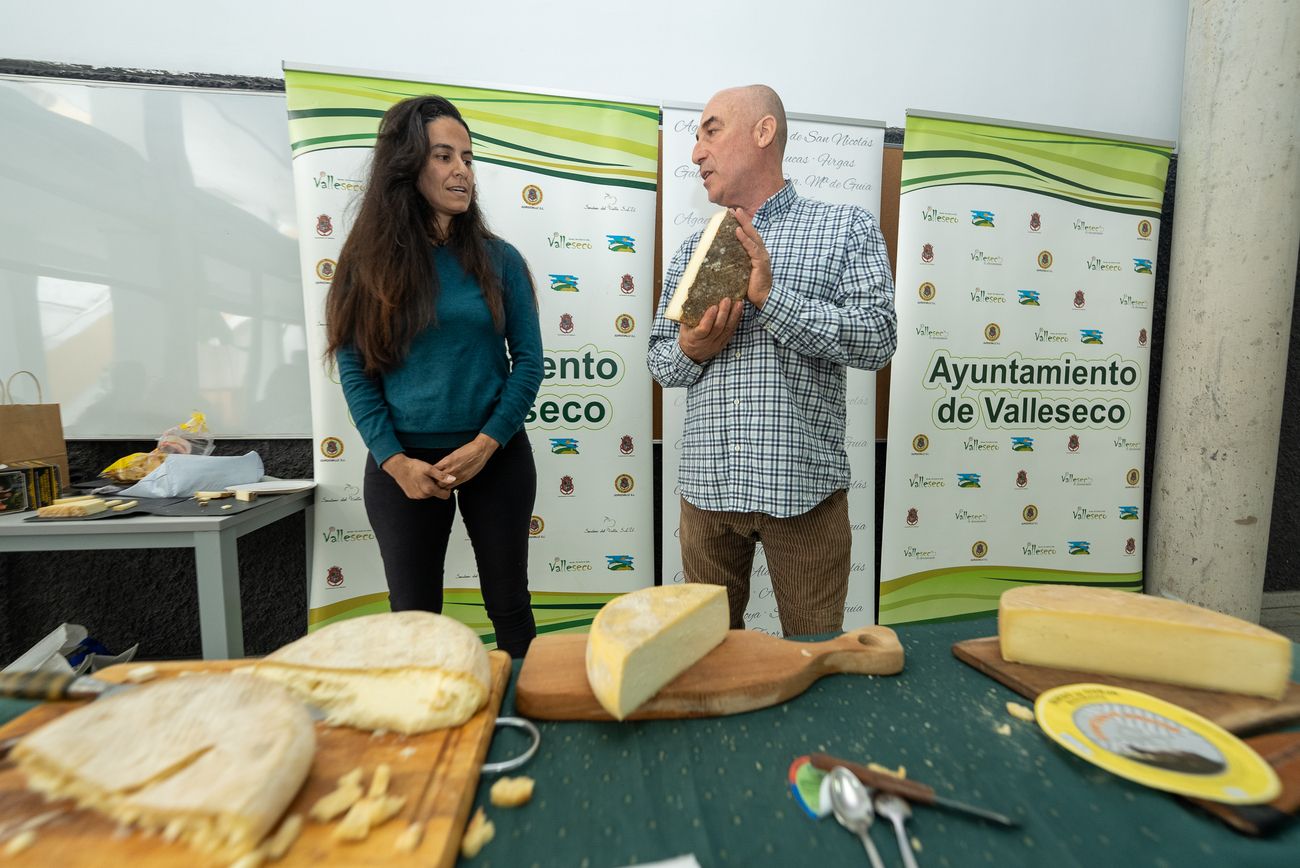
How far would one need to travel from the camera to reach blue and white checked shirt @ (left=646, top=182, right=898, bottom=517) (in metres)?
1.39

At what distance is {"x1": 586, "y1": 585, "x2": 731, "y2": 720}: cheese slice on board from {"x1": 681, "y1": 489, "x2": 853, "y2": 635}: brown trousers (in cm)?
55

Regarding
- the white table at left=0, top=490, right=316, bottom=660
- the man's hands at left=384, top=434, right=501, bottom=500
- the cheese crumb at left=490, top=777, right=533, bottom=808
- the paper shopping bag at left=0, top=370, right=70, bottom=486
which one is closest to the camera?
the cheese crumb at left=490, top=777, right=533, bottom=808

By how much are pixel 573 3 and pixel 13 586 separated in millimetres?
3397

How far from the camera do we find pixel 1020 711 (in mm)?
720

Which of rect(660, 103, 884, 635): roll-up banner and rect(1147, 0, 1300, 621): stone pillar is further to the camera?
rect(1147, 0, 1300, 621): stone pillar

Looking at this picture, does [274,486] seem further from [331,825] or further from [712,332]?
[331,825]

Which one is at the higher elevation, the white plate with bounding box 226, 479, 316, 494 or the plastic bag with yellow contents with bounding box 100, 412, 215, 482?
the plastic bag with yellow contents with bounding box 100, 412, 215, 482

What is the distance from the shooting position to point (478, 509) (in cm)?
158

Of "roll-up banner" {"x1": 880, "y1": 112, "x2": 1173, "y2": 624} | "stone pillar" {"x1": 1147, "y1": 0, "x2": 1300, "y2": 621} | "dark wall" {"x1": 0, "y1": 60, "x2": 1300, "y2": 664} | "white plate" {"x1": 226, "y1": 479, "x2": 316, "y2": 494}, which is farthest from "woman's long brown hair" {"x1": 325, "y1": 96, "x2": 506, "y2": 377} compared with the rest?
"stone pillar" {"x1": 1147, "y1": 0, "x2": 1300, "y2": 621}

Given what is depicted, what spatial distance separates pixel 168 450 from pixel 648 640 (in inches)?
89.5

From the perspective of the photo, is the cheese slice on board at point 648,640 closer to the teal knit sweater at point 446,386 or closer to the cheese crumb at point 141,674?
the cheese crumb at point 141,674

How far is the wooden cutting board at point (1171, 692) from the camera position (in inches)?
27.2

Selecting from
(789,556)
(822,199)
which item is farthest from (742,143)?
(822,199)

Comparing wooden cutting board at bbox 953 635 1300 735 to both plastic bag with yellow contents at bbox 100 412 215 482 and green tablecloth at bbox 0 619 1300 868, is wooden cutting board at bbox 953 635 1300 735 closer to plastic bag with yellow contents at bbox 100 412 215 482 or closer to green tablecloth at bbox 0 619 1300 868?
green tablecloth at bbox 0 619 1300 868
